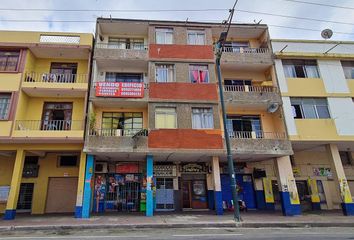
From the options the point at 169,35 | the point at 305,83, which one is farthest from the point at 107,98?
the point at 305,83

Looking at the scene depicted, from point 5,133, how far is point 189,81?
11375mm

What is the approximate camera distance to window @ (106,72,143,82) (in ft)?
55.5

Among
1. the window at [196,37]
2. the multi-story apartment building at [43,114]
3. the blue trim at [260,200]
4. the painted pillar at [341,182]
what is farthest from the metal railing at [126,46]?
the painted pillar at [341,182]

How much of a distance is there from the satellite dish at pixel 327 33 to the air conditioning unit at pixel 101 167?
1853 centimetres

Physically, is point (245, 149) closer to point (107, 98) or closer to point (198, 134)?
point (198, 134)

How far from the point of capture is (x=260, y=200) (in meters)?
17.7

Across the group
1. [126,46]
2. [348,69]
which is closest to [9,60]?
[126,46]

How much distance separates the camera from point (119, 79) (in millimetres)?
16969

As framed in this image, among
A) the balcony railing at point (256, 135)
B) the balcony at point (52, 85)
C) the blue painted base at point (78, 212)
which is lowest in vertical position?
the blue painted base at point (78, 212)

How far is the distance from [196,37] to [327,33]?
9.67 m

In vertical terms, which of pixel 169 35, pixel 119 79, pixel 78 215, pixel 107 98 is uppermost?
pixel 169 35

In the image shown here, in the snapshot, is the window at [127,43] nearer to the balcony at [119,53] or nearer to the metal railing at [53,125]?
the balcony at [119,53]

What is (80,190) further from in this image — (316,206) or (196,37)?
(316,206)

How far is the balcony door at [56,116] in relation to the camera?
15.4 metres
